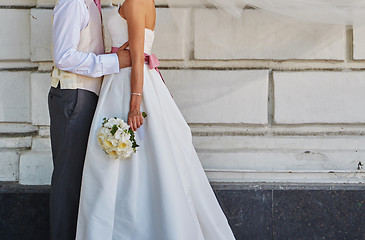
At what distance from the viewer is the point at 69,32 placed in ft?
9.70

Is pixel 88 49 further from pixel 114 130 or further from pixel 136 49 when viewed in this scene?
pixel 114 130

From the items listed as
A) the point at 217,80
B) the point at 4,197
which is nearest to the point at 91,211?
the point at 4,197

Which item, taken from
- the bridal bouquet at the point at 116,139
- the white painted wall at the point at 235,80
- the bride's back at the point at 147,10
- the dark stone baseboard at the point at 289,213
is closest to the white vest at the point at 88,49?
the bride's back at the point at 147,10

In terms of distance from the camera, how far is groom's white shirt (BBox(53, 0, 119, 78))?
2.96 meters

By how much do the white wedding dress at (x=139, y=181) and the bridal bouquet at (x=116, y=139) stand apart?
111 mm

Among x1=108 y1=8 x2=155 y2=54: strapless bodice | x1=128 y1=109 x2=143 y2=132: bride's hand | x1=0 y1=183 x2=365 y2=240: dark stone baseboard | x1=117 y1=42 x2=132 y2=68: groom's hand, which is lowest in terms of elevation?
x1=0 y1=183 x2=365 y2=240: dark stone baseboard

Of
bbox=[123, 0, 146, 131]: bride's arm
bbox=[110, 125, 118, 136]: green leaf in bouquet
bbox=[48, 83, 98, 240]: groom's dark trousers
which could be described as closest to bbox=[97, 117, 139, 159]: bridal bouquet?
bbox=[110, 125, 118, 136]: green leaf in bouquet

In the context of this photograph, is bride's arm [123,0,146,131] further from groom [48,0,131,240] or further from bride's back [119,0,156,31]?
groom [48,0,131,240]

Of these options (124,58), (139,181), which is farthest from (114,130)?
(124,58)

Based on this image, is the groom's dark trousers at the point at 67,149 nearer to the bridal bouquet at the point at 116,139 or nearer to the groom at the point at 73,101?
the groom at the point at 73,101

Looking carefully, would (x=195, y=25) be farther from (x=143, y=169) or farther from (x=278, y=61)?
(x=143, y=169)

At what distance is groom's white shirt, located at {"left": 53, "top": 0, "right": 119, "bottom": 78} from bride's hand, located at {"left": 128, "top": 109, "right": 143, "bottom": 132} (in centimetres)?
36

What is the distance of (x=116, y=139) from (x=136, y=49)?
Answer: 596mm

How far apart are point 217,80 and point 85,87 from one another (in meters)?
1.52
